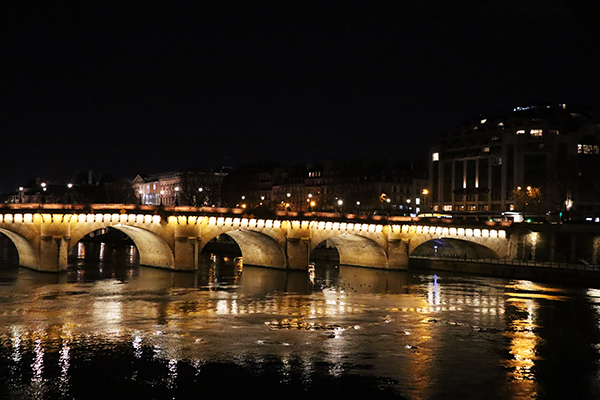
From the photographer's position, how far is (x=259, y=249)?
7088 centimetres

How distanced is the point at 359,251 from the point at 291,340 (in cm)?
4128

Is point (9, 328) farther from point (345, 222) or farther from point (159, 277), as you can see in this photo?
point (345, 222)

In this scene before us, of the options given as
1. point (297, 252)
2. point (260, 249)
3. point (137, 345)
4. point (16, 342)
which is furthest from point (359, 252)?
point (16, 342)

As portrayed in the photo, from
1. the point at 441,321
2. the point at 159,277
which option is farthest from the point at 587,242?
the point at 159,277

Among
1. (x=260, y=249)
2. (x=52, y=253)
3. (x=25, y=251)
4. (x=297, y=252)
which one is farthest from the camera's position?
(x=260, y=249)

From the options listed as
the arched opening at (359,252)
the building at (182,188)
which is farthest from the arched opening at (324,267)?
the building at (182,188)

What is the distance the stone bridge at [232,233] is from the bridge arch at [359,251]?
0.32 ft

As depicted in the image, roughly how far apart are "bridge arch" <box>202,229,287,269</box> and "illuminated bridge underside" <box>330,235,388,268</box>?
5.74 m

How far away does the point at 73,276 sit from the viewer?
185ft

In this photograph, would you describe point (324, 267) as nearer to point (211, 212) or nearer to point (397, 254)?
point (397, 254)

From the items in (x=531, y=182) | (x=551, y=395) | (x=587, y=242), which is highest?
(x=531, y=182)

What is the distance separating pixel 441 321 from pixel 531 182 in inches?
2592

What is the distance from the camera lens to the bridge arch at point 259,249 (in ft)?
222

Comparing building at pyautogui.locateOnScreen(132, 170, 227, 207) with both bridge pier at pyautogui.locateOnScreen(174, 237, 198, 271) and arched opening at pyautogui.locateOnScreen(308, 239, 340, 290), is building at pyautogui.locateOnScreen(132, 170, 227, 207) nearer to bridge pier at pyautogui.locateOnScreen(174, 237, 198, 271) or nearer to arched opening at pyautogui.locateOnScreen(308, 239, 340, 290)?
arched opening at pyautogui.locateOnScreen(308, 239, 340, 290)
